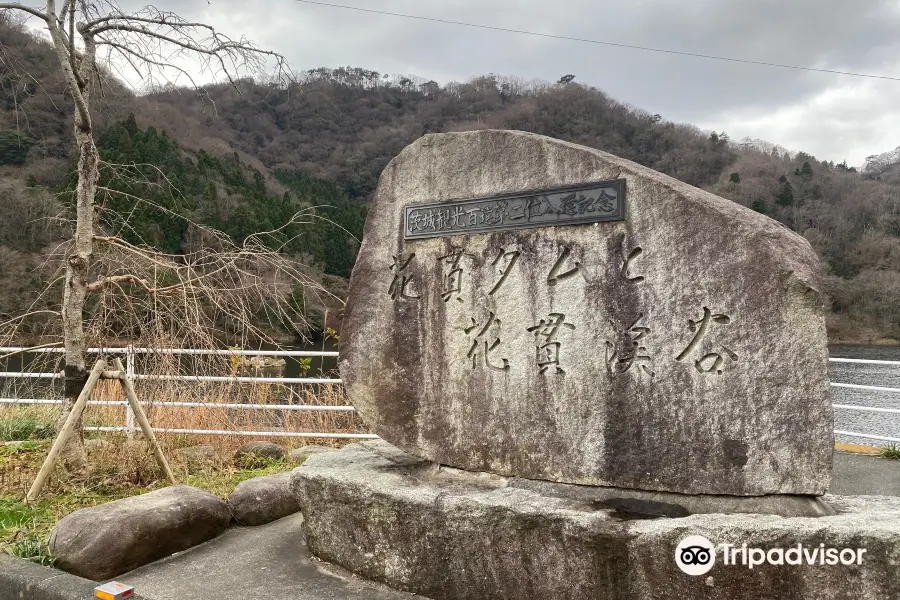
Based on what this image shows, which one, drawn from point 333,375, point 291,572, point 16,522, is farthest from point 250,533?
point 333,375

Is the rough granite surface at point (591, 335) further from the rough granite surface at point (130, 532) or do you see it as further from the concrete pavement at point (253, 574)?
the rough granite surface at point (130, 532)

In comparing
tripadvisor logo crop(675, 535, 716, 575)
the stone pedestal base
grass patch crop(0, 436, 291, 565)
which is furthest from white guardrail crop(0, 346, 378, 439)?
tripadvisor logo crop(675, 535, 716, 575)

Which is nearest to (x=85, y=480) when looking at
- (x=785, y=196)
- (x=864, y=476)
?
(x=864, y=476)

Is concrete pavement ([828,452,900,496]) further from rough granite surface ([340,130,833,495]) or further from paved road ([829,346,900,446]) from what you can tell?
rough granite surface ([340,130,833,495])

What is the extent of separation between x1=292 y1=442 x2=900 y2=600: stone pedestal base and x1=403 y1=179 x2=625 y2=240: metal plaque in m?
1.23

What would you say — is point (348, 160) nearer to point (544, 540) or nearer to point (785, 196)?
point (785, 196)

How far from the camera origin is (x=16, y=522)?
3545 millimetres

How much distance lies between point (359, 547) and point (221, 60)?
3.17 m

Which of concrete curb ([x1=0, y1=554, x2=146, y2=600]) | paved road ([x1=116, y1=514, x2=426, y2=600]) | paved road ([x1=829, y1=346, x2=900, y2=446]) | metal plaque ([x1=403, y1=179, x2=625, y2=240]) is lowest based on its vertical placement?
paved road ([x1=829, y1=346, x2=900, y2=446])

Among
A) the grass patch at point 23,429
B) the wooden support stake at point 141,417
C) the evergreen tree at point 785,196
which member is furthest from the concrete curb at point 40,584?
the evergreen tree at point 785,196

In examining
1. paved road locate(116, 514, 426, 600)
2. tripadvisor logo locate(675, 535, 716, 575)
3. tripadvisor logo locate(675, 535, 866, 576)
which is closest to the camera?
tripadvisor logo locate(675, 535, 866, 576)

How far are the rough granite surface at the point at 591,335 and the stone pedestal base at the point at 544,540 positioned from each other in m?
0.22

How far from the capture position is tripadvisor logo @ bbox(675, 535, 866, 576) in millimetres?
2209

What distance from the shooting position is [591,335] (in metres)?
2.90
